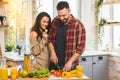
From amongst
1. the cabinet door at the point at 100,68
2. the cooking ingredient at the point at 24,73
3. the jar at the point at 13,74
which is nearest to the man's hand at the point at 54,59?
the cooking ingredient at the point at 24,73

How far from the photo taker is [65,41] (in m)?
3.60

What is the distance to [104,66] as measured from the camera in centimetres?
589

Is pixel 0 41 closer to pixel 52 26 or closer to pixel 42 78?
pixel 52 26

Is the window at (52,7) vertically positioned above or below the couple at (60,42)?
above

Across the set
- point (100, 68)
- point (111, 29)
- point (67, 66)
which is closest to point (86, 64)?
point (100, 68)

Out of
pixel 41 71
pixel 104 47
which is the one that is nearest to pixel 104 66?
pixel 104 47

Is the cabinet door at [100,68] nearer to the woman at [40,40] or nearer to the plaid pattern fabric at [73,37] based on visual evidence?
the plaid pattern fabric at [73,37]

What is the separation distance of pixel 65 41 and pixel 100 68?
2.45 meters

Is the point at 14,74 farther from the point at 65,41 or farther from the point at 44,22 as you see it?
the point at 65,41

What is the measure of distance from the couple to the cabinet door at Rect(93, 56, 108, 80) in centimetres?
220

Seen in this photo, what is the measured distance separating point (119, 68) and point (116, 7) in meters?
1.74

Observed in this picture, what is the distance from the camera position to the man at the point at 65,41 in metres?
3.57

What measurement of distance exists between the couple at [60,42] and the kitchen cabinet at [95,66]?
1983mm

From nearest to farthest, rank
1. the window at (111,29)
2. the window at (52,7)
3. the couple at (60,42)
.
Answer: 1. the couple at (60,42)
2. the window at (52,7)
3. the window at (111,29)
